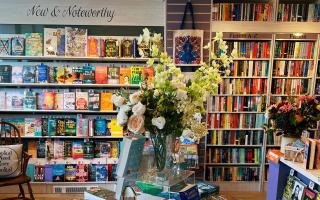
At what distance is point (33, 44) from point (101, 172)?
1.91 m

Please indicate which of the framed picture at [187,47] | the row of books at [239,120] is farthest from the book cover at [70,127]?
the row of books at [239,120]

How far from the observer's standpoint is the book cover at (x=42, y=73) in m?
3.75

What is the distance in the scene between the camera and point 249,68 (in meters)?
3.85

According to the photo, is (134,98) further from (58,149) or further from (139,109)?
(58,149)

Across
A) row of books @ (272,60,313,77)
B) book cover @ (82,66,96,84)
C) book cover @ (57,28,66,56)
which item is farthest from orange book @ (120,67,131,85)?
row of books @ (272,60,313,77)

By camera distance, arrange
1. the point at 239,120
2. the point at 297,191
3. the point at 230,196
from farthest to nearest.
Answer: the point at 239,120
the point at 230,196
the point at 297,191

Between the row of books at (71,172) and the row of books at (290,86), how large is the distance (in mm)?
2423

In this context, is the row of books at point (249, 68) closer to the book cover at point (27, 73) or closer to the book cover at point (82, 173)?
the book cover at point (82, 173)

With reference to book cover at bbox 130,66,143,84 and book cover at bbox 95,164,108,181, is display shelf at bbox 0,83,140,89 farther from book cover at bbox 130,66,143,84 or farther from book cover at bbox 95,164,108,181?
book cover at bbox 95,164,108,181

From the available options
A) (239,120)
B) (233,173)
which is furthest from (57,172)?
(239,120)

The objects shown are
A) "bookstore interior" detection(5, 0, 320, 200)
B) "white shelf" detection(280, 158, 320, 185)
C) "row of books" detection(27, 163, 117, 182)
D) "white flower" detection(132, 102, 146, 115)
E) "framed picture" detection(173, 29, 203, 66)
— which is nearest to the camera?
"white flower" detection(132, 102, 146, 115)

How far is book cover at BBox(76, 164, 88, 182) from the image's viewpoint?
383 centimetres

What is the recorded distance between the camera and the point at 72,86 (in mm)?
3900

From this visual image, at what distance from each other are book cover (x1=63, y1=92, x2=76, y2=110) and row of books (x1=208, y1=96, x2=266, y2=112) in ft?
6.02
